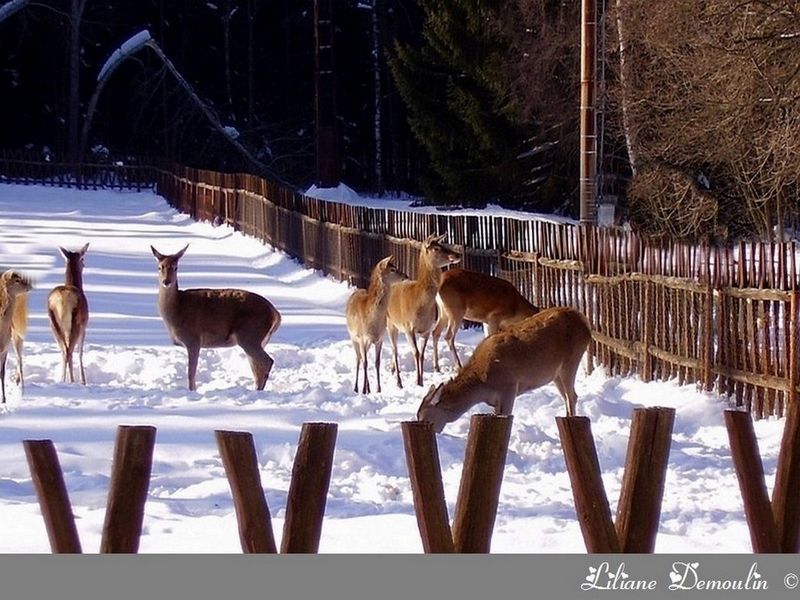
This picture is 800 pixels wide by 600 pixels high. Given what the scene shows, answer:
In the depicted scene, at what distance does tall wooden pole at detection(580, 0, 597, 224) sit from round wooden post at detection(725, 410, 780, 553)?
1493cm

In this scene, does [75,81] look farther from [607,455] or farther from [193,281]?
[607,455]

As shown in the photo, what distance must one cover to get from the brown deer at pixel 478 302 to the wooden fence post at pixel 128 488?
1053 centimetres

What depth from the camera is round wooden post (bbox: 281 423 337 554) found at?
18.0 ft

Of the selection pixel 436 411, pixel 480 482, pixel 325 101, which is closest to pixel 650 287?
pixel 436 411

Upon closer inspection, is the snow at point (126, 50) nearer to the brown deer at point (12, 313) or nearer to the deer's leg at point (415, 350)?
the brown deer at point (12, 313)

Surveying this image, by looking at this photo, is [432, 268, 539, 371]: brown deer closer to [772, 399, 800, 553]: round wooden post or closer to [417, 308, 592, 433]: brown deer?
[417, 308, 592, 433]: brown deer

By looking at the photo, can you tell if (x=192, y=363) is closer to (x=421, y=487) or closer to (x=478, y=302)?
(x=478, y=302)

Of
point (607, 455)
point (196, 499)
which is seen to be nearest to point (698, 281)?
point (607, 455)

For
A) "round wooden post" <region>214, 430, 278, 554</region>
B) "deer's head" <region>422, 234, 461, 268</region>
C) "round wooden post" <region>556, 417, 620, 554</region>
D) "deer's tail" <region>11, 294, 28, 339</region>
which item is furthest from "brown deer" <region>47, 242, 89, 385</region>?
"round wooden post" <region>556, 417, 620, 554</region>

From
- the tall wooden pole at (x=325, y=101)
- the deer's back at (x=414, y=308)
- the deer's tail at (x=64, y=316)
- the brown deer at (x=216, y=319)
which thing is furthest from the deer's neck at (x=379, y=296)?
the tall wooden pole at (x=325, y=101)

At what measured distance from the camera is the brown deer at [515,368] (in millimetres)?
10820

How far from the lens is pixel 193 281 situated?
24172 mm

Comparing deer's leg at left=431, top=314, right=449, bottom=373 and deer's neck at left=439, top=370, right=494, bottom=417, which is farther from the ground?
deer's neck at left=439, top=370, right=494, bottom=417
